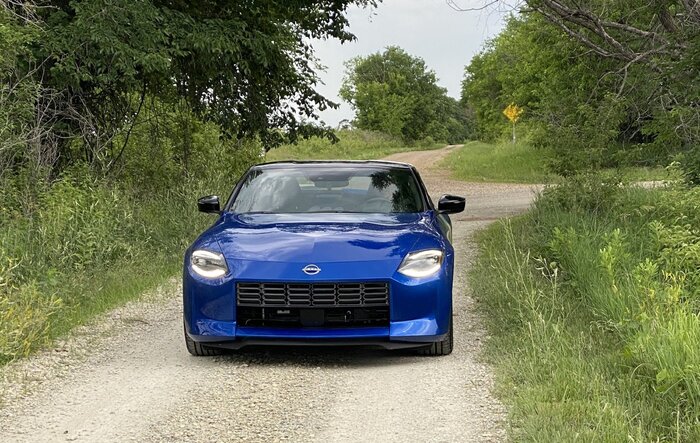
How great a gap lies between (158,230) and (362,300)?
23.2 ft

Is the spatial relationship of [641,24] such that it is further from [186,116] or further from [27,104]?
[27,104]

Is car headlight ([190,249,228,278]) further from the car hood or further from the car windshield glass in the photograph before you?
the car windshield glass

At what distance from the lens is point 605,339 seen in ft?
21.0

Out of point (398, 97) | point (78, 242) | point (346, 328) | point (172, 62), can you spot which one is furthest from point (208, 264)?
point (398, 97)

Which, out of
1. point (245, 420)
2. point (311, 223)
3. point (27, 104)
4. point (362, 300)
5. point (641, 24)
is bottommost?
point (245, 420)

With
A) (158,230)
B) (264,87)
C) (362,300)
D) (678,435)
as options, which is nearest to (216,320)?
(362,300)

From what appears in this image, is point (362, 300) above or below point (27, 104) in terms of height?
below

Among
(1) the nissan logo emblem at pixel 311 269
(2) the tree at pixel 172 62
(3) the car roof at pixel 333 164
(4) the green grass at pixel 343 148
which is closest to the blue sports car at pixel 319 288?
(1) the nissan logo emblem at pixel 311 269

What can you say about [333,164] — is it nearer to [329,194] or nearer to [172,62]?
[329,194]

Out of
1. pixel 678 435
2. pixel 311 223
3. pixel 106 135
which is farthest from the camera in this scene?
pixel 106 135

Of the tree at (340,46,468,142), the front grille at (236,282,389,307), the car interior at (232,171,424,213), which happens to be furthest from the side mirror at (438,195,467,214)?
the tree at (340,46,468,142)

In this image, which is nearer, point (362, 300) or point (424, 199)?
point (362, 300)

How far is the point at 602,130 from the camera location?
44.2 ft

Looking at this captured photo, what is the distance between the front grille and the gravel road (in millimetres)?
497
